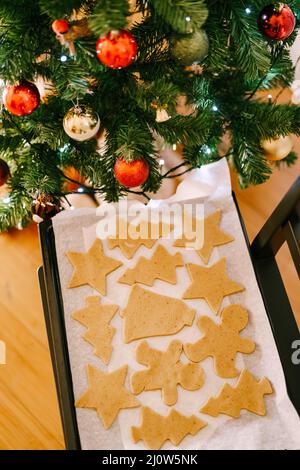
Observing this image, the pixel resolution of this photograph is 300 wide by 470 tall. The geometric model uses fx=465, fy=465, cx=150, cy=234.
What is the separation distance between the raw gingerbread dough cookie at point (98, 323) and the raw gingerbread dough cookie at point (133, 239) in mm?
105

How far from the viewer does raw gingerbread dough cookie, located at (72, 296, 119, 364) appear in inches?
29.6

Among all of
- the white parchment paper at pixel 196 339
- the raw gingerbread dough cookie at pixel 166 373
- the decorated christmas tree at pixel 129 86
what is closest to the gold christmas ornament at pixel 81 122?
the decorated christmas tree at pixel 129 86

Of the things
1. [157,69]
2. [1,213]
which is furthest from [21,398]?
[157,69]

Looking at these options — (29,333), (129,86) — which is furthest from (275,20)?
(29,333)

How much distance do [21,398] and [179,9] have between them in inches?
34.2

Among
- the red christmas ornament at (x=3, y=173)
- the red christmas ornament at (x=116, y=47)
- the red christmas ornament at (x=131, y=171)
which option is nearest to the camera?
the red christmas ornament at (x=116, y=47)

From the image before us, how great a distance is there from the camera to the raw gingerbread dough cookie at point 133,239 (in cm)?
84

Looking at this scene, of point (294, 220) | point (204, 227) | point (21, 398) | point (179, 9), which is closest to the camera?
point (179, 9)

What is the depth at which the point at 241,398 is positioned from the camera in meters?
0.73

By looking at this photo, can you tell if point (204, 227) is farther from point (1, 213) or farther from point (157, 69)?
point (1, 213)

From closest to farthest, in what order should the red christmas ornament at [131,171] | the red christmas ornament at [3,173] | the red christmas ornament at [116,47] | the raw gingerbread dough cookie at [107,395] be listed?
the red christmas ornament at [116,47], the raw gingerbread dough cookie at [107,395], the red christmas ornament at [131,171], the red christmas ornament at [3,173]

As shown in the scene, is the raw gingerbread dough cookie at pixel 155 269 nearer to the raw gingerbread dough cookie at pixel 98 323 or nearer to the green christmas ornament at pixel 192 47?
the raw gingerbread dough cookie at pixel 98 323

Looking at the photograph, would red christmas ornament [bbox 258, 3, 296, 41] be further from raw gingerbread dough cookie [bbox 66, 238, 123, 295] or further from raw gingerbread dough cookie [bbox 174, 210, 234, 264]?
raw gingerbread dough cookie [bbox 66, 238, 123, 295]
